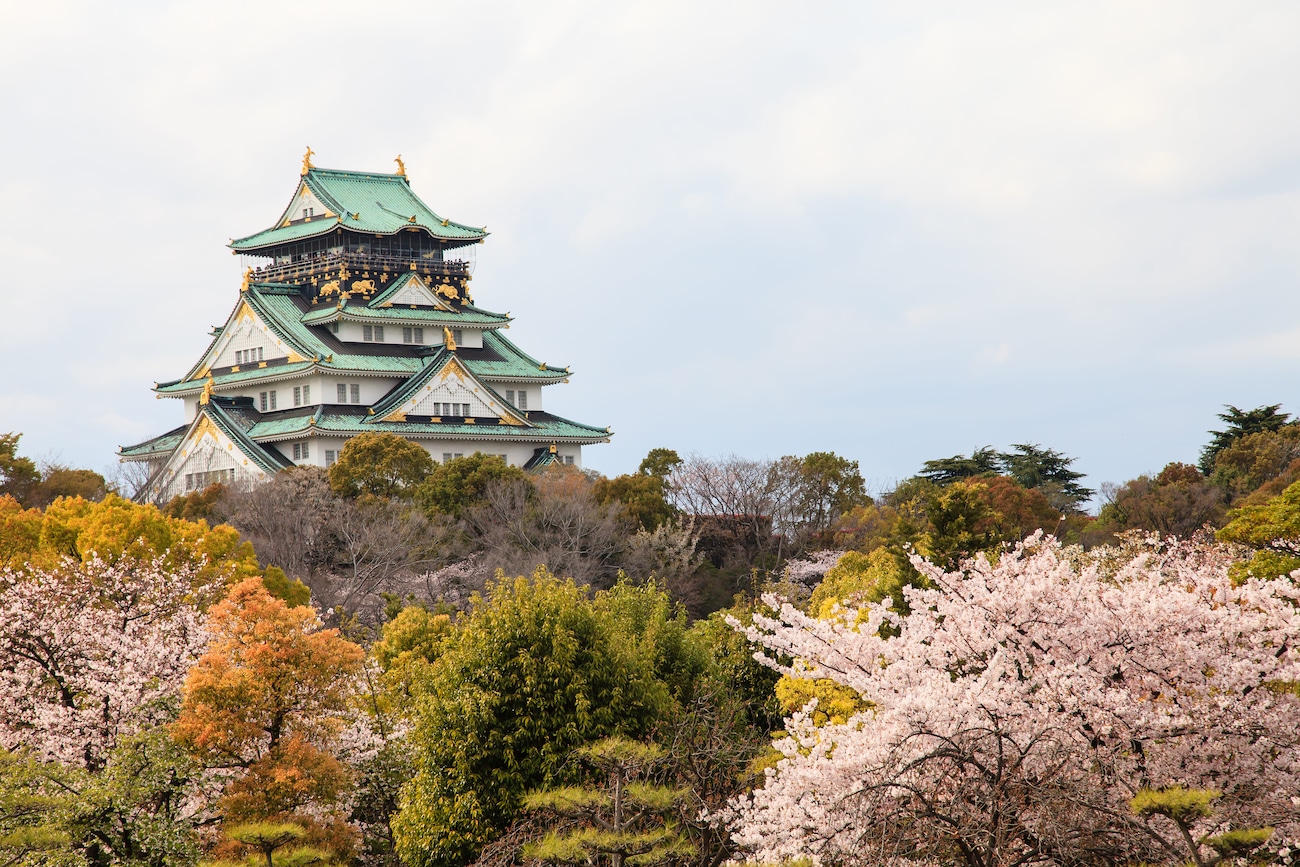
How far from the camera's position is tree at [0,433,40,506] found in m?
49.0

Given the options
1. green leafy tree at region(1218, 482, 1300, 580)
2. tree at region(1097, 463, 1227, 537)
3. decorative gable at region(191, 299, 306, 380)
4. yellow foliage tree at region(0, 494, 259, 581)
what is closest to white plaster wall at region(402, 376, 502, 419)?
decorative gable at region(191, 299, 306, 380)

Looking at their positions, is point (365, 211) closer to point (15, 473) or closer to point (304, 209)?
point (304, 209)

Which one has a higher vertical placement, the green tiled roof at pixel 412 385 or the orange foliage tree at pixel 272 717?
the green tiled roof at pixel 412 385

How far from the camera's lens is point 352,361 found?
64.8m

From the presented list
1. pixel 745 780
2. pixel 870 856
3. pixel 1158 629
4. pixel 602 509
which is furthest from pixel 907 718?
pixel 602 509

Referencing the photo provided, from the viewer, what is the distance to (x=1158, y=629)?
12.8 metres

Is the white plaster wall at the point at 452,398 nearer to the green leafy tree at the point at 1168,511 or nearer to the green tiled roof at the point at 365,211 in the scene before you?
the green tiled roof at the point at 365,211

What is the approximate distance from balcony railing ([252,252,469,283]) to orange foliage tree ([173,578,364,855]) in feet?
163

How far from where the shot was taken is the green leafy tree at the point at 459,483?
49.2m

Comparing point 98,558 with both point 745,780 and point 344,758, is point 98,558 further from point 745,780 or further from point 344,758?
point 745,780

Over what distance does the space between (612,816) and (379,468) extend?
33880 millimetres

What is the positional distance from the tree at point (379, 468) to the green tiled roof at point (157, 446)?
17.1 m

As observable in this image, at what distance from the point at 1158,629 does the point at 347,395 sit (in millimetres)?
55071

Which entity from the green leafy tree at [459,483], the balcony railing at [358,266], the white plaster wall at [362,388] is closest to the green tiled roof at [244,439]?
the white plaster wall at [362,388]
